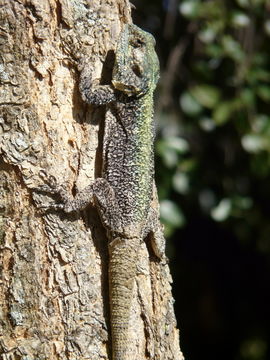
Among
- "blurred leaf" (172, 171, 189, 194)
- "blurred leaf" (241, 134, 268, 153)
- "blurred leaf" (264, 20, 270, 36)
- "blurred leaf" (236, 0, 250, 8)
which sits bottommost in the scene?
"blurred leaf" (172, 171, 189, 194)

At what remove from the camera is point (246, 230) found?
5410 mm

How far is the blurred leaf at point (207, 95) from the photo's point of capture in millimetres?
4816

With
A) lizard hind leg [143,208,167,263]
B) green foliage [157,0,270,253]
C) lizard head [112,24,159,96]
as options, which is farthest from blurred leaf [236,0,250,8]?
lizard hind leg [143,208,167,263]

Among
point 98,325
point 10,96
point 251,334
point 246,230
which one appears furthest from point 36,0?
point 251,334

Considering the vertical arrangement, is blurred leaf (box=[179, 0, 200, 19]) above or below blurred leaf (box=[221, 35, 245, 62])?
above

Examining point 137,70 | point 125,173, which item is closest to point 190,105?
point 137,70

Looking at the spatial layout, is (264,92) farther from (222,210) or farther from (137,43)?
(137,43)

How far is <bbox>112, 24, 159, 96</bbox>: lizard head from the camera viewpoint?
3.41 m

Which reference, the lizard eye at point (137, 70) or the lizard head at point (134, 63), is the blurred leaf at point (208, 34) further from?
the lizard eye at point (137, 70)

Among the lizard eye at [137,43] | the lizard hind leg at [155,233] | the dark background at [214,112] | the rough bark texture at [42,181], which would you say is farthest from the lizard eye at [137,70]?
the dark background at [214,112]

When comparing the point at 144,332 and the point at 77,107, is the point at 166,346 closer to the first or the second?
the point at 144,332

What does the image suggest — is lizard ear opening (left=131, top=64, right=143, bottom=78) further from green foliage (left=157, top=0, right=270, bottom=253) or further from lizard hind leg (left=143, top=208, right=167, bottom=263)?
green foliage (left=157, top=0, right=270, bottom=253)

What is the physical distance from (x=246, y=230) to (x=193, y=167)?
895 millimetres

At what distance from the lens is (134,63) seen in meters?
3.64
